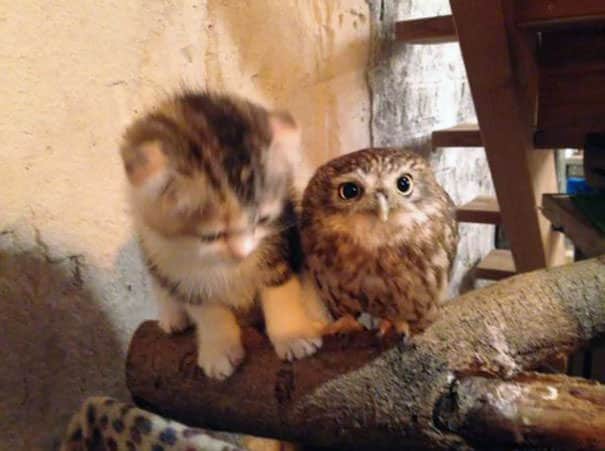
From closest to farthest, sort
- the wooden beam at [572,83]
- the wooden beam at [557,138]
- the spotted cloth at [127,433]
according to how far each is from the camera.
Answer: the spotted cloth at [127,433] < the wooden beam at [572,83] < the wooden beam at [557,138]

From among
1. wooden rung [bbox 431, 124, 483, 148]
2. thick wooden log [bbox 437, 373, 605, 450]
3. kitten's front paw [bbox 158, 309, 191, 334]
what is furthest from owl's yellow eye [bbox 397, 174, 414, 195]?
wooden rung [bbox 431, 124, 483, 148]

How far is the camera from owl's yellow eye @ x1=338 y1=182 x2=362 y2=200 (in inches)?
31.4

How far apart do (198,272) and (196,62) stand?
56cm

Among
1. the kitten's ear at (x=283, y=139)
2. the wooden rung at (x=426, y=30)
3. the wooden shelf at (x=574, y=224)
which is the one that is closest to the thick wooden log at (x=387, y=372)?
the kitten's ear at (x=283, y=139)

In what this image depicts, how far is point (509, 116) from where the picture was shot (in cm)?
155

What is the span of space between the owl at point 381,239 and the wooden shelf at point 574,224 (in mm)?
683

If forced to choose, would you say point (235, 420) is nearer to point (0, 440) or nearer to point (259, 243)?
point (259, 243)

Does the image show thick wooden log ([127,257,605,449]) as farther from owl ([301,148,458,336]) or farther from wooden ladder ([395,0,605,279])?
wooden ladder ([395,0,605,279])

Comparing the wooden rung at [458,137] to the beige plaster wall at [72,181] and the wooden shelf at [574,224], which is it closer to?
the wooden shelf at [574,224]

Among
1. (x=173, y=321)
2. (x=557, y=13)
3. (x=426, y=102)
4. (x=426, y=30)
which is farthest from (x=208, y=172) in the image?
(x=426, y=102)

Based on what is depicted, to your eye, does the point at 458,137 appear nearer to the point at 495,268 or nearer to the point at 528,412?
the point at 495,268

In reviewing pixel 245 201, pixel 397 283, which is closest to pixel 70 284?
pixel 245 201

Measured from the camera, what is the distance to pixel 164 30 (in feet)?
3.59

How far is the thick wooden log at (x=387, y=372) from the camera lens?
0.72m
